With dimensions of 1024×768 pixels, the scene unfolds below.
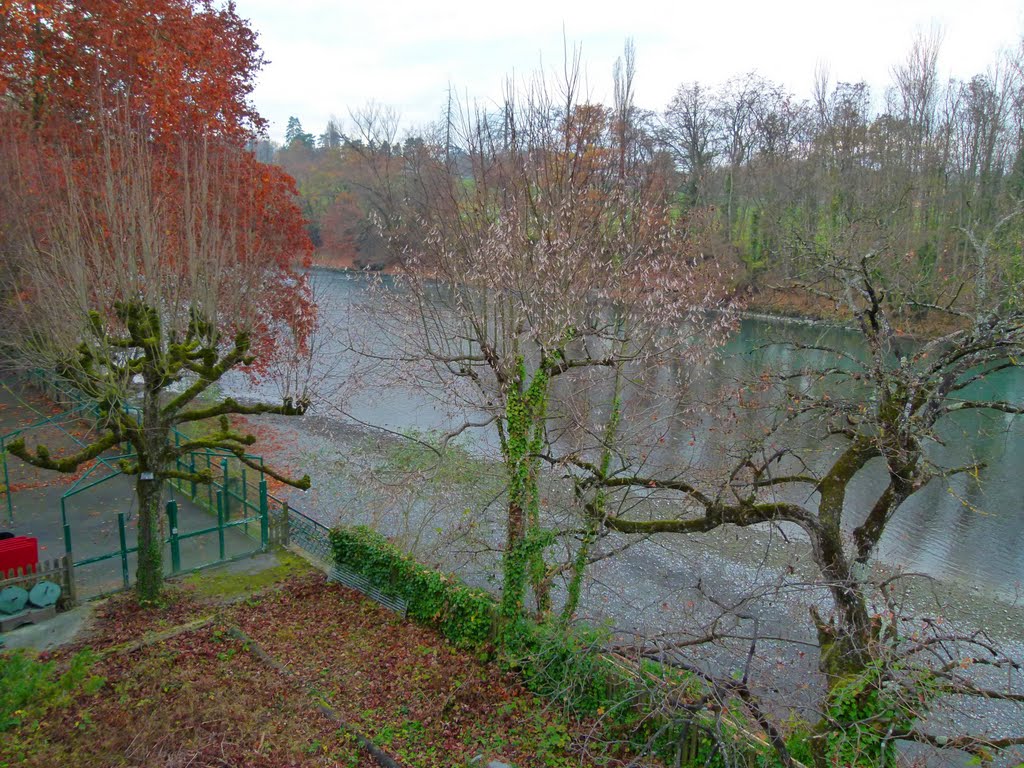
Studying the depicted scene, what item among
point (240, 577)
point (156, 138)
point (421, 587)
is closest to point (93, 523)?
point (240, 577)

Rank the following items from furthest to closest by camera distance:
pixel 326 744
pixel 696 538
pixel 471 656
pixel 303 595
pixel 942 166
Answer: pixel 942 166, pixel 696 538, pixel 303 595, pixel 471 656, pixel 326 744

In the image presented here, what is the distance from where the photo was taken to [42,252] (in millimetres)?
11922

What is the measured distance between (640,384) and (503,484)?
372 centimetres

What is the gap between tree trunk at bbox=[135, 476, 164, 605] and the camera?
35.7 feet

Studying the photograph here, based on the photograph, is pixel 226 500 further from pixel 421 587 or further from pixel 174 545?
pixel 421 587

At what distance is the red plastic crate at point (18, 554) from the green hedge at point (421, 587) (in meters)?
4.44

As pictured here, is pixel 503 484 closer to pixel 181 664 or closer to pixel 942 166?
pixel 181 664

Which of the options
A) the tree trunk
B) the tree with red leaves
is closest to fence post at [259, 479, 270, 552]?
the tree with red leaves

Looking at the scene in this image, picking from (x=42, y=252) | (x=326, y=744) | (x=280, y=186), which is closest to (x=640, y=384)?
(x=326, y=744)

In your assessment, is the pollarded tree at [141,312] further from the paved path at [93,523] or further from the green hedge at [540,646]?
the green hedge at [540,646]

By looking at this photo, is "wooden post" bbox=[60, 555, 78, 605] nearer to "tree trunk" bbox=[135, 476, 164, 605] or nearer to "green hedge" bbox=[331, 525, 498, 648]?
"tree trunk" bbox=[135, 476, 164, 605]

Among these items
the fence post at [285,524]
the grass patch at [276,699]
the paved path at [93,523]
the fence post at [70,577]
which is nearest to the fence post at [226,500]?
the paved path at [93,523]

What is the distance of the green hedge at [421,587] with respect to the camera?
10.2 meters

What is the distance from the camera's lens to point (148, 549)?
1088 centimetres
